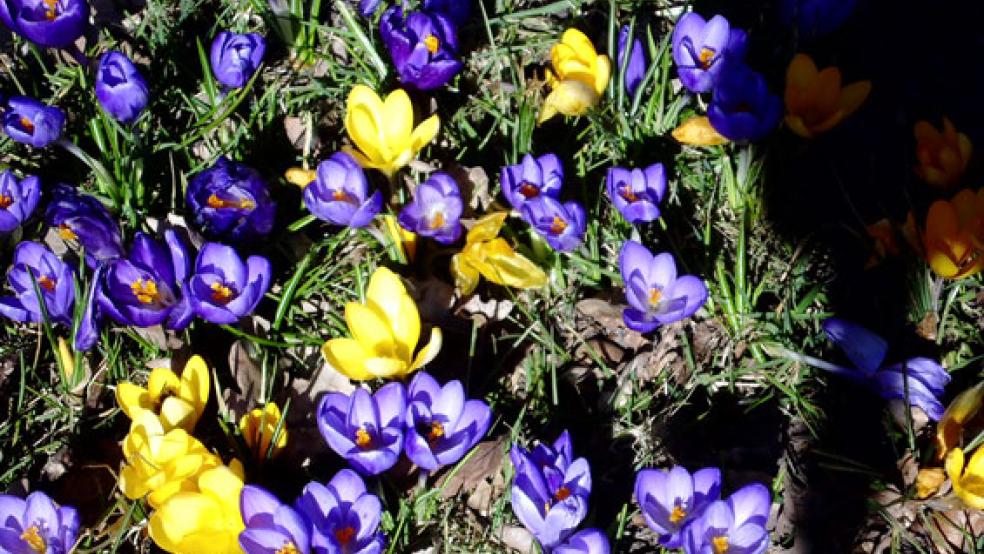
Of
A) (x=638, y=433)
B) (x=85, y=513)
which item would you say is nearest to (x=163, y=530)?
(x=85, y=513)

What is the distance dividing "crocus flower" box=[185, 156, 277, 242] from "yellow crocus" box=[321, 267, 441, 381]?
0.33 metres

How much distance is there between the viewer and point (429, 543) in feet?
6.26

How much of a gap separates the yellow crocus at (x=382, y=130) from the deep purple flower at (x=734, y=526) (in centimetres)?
95

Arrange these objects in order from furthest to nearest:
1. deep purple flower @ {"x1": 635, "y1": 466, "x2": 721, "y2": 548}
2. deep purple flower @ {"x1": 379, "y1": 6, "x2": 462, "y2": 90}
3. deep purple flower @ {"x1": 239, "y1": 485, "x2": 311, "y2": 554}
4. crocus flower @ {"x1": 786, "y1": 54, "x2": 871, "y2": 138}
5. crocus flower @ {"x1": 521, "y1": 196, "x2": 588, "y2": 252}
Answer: deep purple flower @ {"x1": 379, "y1": 6, "x2": 462, "y2": 90} → crocus flower @ {"x1": 786, "y1": 54, "x2": 871, "y2": 138} → crocus flower @ {"x1": 521, "y1": 196, "x2": 588, "y2": 252} → deep purple flower @ {"x1": 635, "y1": 466, "x2": 721, "y2": 548} → deep purple flower @ {"x1": 239, "y1": 485, "x2": 311, "y2": 554}

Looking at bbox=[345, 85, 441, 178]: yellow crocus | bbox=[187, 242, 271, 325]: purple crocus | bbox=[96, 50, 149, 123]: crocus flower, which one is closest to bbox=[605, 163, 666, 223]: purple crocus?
bbox=[345, 85, 441, 178]: yellow crocus

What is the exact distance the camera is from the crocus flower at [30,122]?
2184mm

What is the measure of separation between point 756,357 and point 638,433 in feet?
0.94

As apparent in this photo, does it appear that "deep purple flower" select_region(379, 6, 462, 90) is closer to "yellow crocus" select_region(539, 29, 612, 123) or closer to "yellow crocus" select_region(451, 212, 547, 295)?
"yellow crocus" select_region(539, 29, 612, 123)

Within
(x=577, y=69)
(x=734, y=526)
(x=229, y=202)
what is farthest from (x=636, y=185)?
(x=229, y=202)

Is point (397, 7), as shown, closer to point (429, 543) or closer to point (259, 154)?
point (259, 154)

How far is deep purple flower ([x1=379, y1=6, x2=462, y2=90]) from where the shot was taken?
7.27 feet

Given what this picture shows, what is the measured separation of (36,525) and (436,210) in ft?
3.08

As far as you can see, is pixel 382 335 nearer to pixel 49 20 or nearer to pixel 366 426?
pixel 366 426

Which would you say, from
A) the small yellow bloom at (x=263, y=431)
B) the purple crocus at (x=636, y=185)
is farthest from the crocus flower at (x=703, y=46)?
the small yellow bloom at (x=263, y=431)
